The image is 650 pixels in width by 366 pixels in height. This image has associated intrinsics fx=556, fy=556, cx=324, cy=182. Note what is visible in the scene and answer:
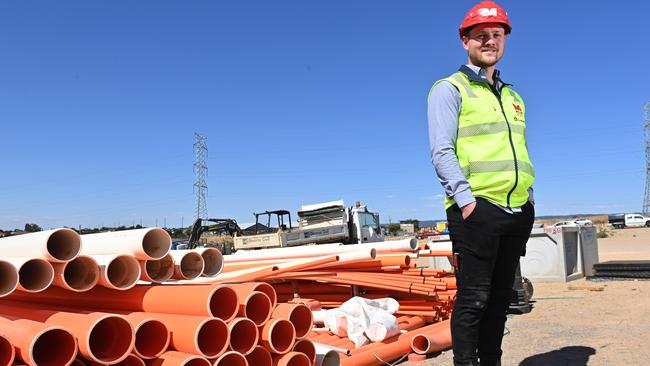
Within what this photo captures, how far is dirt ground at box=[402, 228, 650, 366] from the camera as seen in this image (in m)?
4.31

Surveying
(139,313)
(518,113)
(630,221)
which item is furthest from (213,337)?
(630,221)

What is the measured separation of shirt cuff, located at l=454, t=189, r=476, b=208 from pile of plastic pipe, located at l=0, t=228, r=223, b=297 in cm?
161

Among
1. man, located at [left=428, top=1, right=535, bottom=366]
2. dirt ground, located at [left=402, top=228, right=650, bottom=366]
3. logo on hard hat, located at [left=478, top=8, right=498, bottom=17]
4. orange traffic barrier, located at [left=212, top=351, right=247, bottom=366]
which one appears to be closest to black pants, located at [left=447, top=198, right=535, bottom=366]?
man, located at [left=428, top=1, right=535, bottom=366]

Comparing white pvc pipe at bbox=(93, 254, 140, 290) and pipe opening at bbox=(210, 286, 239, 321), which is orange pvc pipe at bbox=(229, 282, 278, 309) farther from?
white pvc pipe at bbox=(93, 254, 140, 290)

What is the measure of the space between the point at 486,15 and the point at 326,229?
1546cm

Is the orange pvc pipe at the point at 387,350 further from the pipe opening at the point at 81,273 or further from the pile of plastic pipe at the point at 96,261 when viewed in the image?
the pipe opening at the point at 81,273

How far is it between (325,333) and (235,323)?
231 centimetres

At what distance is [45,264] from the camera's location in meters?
2.77

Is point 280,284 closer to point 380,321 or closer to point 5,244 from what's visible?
point 380,321

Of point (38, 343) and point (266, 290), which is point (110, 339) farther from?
point (266, 290)

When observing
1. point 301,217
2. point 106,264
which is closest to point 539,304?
point 106,264

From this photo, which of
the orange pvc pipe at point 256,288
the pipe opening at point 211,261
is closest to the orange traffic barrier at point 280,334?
the orange pvc pipe at point 256,288

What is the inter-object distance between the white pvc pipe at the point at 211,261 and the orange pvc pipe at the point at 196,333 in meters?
0.68

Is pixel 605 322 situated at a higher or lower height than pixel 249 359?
lower
